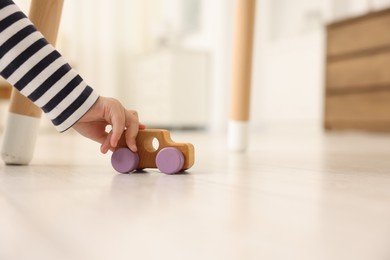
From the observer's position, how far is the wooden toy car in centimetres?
64

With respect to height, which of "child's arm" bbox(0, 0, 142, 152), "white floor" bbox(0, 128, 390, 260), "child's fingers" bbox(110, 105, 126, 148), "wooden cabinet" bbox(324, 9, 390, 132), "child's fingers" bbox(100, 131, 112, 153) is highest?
"wooden cabinet" bbox(324, 9, 390, 132)

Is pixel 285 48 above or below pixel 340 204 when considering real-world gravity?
above

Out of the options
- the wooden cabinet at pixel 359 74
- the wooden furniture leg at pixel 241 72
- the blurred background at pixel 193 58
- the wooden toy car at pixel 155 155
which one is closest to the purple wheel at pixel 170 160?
the wooden toy car at pixel 155 155

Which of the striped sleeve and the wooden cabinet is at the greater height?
the wooden cabinet

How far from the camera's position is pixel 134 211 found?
0.36 metres

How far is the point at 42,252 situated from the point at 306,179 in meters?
0.38

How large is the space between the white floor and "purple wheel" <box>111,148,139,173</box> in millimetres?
61

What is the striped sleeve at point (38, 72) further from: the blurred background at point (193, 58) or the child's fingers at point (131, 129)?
the blurred background at point (193, 58)

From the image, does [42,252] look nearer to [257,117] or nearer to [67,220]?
[67,220]

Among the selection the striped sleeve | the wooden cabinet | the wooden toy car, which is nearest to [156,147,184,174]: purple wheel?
the wooden toy car

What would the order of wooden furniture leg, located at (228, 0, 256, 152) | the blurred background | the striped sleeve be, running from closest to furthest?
the striped sleeve < wooden furniture leg, located at (228, 0, 256, 152) < the blurred background

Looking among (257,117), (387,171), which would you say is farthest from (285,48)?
(387,171)

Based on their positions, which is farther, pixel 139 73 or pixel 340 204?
pixel 139 73

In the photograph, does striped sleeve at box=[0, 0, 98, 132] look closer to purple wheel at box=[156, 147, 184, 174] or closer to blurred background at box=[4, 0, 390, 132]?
purple wheel at box=[156, 147, 184, 174]
